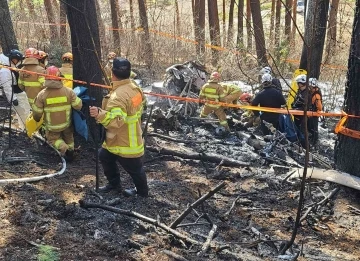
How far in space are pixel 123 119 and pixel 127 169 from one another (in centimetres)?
76

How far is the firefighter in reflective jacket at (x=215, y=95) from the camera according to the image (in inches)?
371

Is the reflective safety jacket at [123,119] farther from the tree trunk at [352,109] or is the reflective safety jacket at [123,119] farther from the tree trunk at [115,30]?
the tree trunk at [115,30]

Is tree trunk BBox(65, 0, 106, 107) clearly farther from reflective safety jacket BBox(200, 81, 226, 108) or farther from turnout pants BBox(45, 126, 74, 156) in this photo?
reflective safety jacket BBox(200, 81, 226, 108)

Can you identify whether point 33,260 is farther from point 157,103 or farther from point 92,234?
point 157,103

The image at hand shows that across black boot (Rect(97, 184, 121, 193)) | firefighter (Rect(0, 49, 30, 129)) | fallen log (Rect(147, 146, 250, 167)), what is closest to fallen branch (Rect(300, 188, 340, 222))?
fallen log (Rect(147, 146, 250, 167))

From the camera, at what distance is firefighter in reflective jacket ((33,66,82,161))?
21.5 feet

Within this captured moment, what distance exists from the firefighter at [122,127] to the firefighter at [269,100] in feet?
14.4

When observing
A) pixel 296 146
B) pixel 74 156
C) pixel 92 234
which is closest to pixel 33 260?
pixel 92 234

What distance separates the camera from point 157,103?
10445 mm

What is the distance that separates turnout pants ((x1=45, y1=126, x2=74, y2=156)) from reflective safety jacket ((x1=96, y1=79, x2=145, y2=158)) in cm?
168

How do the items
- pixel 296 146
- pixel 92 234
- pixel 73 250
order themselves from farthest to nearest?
pixel 296 146 < pixel 92 234 < pixel 73 250

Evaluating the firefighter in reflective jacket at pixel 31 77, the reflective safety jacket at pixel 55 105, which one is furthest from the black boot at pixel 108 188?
the firefighter in reflective jacket at pixel 31 77

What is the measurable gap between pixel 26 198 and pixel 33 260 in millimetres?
1524

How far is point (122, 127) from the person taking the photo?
5.04 meters
